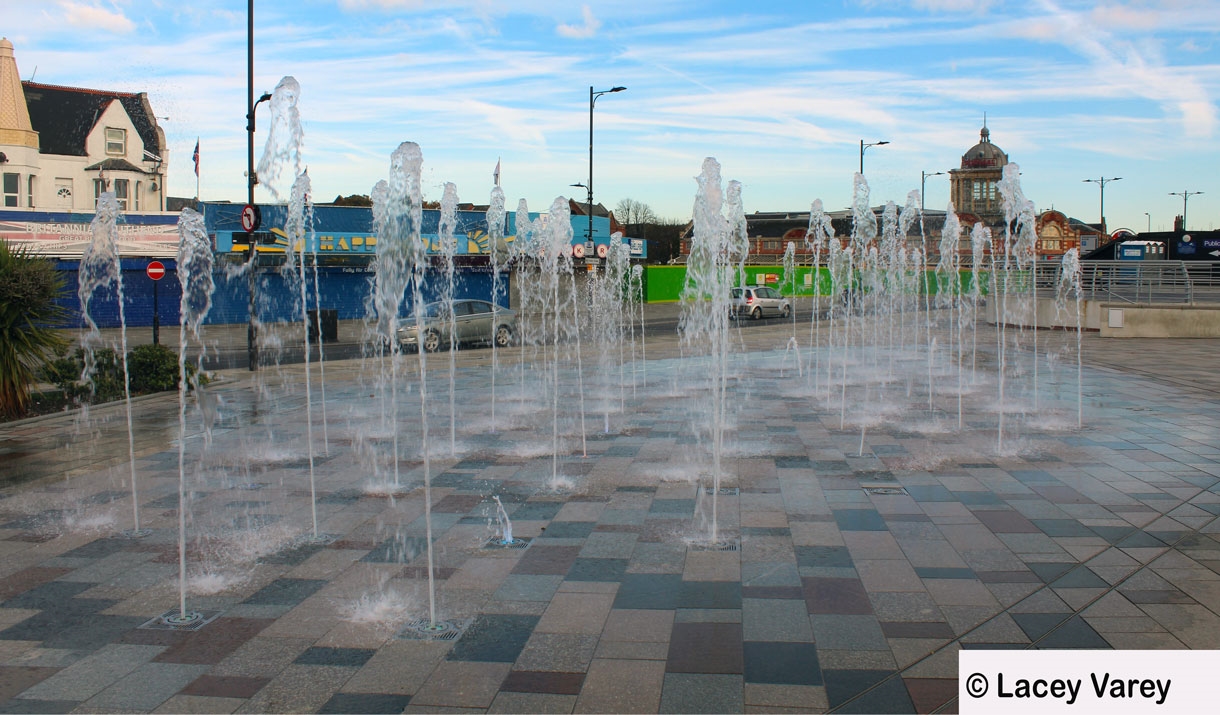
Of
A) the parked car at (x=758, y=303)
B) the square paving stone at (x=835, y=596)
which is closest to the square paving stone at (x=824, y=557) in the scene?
the square paving stone at (x=835, y=596)

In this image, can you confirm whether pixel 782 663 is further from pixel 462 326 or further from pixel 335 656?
pixel 462 326

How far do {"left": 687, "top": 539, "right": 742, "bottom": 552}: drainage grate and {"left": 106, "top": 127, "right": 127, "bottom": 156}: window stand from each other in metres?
49.1

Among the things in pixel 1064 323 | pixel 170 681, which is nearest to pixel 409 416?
pixel 170 681

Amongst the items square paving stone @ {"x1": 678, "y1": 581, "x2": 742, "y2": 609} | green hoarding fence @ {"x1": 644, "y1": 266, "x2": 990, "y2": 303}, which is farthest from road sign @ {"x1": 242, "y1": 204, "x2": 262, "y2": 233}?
green hoarding fence @ {"x1": 644, "y1": 266, "x2": 990, "y2": 303}

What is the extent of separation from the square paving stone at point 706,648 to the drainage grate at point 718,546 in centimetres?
133

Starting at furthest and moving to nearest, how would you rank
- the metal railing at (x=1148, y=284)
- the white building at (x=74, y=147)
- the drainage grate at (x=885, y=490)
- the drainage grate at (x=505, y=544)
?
the white building at (x=74, y=147)
the metal railing at (x=1148, y=284)
the drainage grate at (x=885, y=490)
the drainage grate at (x=505, y=544)

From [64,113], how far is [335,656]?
50443 millimetres

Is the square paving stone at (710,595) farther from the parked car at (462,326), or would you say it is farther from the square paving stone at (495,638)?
the parked car at (462,326)

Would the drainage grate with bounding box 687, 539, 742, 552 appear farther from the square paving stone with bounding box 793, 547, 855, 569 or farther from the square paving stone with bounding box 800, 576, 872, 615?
the square paving stone with bounding box 800, 576, 872, 615

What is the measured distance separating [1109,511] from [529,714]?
17.1ft

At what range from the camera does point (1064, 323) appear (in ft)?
93.5

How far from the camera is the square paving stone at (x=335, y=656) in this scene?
4.42m

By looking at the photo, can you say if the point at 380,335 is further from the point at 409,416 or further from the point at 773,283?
the point at 773,283

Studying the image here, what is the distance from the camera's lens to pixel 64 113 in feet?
149
